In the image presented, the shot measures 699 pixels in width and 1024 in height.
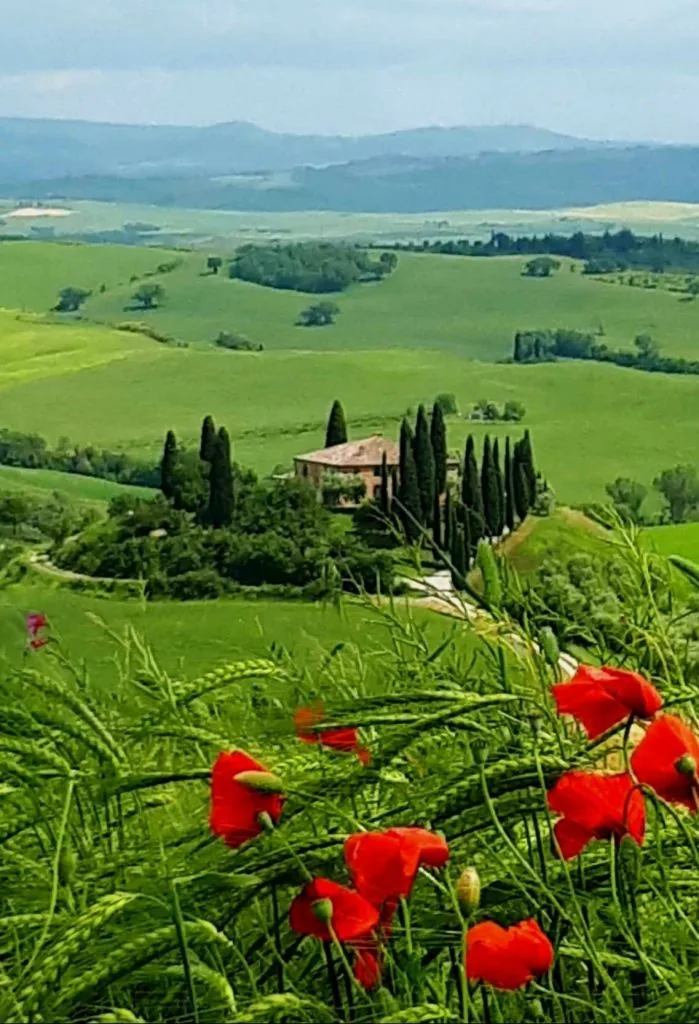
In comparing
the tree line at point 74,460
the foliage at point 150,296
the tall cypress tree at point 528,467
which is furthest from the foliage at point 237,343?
the tall cypress tree at point 528,467

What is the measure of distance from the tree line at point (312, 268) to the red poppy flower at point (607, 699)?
4817 cm

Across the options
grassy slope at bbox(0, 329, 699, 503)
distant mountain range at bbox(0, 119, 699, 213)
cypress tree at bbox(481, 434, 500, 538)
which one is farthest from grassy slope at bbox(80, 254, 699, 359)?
distant mountain range at bbox(0, 119, 699, 213)

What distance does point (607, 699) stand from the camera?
2.34 feet

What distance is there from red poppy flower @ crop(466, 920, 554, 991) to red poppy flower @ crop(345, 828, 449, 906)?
0.03 meters

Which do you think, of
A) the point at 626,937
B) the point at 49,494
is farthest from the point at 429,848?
the point at 49,494

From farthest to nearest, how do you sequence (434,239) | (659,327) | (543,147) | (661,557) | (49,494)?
(543,147)
(434,239)
(659,327)
(49,494)
(661,557)

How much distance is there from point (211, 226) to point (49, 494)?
202ft

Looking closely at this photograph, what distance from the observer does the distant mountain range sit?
9644 cm

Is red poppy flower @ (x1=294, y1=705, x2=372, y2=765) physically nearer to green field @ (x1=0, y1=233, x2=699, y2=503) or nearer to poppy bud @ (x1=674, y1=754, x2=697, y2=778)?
poppy bud @ (x1=674, y1=754, x2=697, y2=778)

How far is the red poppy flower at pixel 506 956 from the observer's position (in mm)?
609

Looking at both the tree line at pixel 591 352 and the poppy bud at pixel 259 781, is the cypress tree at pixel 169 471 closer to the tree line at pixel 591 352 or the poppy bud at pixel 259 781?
the tree line at pixel 591 352

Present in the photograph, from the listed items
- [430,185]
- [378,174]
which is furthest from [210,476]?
[378,174]

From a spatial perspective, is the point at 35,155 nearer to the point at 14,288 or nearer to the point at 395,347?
the point at 14,288

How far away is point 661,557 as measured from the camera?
3.23ft
